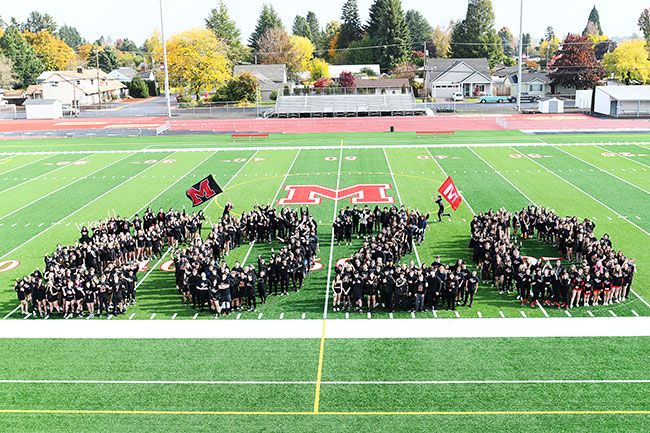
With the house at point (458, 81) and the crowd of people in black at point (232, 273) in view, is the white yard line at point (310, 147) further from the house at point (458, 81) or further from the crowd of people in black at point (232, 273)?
the house at point (458, 81)

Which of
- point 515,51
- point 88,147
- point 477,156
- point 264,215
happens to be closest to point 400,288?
point 264,215

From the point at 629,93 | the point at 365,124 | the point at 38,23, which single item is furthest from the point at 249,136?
the point at 38,23

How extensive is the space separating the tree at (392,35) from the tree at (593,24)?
9103 cm

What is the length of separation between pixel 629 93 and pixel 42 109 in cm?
5693

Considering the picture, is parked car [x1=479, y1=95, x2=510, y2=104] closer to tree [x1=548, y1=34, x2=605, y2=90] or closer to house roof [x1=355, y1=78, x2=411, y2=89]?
tree [x1=548, y1=34, x2=605, y2=90]

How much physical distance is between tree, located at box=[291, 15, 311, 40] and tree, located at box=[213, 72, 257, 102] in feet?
229

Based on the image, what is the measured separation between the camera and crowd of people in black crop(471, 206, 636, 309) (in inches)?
658

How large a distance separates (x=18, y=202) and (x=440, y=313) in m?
21.0

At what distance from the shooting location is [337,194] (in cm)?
2964

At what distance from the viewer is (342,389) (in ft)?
42.3

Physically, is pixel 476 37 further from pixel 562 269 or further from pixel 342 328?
pixel 342 328

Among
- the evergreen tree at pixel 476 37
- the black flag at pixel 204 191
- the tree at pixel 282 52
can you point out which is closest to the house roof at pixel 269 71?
the tree at pixel 282 52

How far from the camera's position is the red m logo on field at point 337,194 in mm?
28438

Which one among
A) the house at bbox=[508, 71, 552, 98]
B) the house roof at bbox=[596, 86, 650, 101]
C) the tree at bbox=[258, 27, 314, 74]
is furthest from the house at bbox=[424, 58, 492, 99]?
the house roof at bbox=[596, 86, 650, 101]
